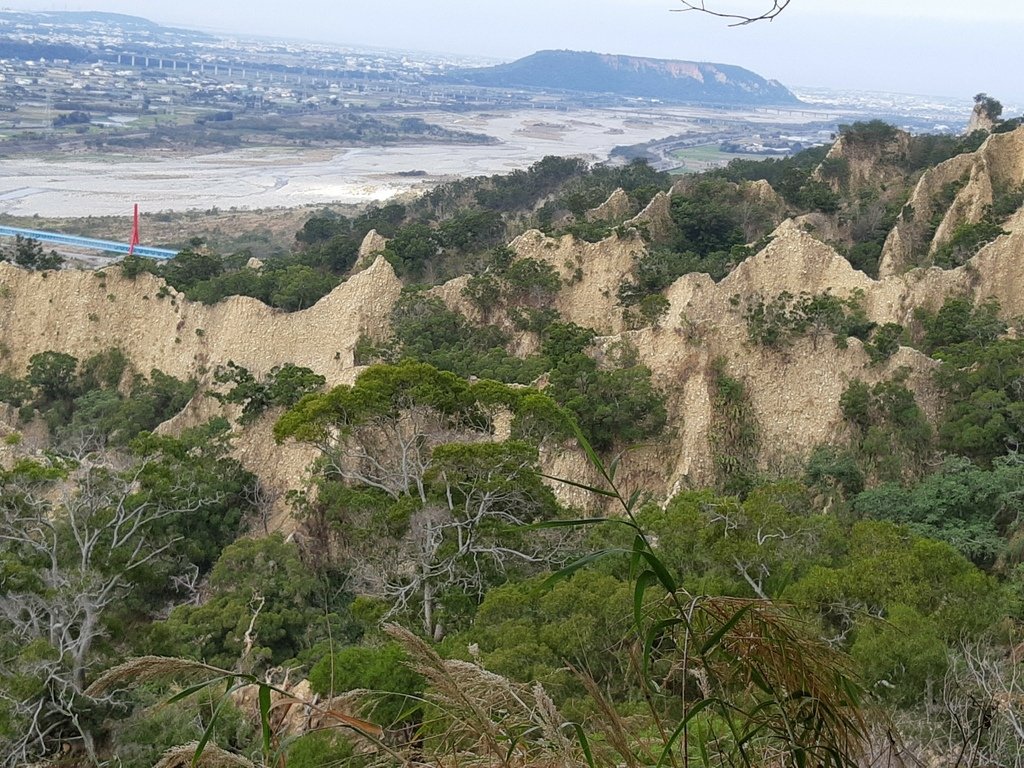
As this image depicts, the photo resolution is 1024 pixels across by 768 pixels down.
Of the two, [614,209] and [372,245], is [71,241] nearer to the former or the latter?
[372,245]

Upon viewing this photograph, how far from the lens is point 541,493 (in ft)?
45.7

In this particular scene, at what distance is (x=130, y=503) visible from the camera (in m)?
13.7

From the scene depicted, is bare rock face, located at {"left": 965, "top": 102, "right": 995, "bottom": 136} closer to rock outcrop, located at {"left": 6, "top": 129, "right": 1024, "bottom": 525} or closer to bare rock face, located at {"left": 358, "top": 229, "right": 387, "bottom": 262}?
rock outcrop, located at {"left": 6, "top": 129, "right": 1024, "bottom": 525}

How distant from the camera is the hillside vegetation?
3416 mm

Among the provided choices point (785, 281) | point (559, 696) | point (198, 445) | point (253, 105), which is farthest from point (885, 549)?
point (253, 105)

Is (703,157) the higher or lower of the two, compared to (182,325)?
higher

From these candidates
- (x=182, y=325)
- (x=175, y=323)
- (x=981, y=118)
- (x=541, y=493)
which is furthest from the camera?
(x=981, y=118)

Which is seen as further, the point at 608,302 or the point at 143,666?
the point at 608,302

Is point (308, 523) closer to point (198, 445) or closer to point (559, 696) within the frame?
point (198, 445)

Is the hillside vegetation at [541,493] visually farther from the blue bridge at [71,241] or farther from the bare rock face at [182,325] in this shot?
the blue bridge at [71,241]

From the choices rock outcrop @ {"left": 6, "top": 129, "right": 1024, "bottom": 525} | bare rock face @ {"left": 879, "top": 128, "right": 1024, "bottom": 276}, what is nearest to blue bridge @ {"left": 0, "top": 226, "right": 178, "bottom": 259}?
rock outcrop @ {"left": 6, "top": 129, "right": 1024, "bottom": 525}

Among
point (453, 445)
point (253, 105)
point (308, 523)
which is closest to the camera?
point (453, 445)

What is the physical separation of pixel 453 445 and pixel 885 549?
5.70 m

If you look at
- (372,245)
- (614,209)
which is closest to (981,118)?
(614,209)
